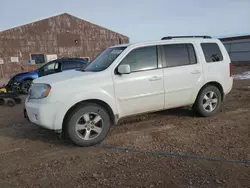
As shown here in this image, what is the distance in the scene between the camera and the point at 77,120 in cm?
388

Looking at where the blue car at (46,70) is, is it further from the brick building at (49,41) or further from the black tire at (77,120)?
the brick building at (49,41)

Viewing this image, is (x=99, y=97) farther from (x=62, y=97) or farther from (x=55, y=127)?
(x=55, y=127)

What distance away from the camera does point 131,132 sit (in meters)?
4.56

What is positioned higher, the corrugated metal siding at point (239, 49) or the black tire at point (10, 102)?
the corrugated metal siding at point (239, 49)

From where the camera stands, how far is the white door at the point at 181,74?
15.5ft

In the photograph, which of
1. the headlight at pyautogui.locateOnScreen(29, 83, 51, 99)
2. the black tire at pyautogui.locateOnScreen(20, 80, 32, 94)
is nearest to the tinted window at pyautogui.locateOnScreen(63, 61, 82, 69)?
the black tire at pyautogui.locateOnScreen(20, 80, 32, 94)

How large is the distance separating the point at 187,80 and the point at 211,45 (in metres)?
1.25

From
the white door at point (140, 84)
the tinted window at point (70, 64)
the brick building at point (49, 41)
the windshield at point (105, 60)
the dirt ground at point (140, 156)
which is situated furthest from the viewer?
the brick building at point (49, 41)

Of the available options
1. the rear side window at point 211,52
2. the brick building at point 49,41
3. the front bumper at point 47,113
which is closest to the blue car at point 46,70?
the rear side window at point 211,52

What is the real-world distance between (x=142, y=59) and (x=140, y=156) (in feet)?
6.62

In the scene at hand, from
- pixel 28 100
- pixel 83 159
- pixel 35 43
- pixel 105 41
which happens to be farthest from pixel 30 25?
pixel 83 159

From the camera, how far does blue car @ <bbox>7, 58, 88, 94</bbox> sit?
10914 mm

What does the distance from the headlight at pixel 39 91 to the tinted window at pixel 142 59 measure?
5.00 feet

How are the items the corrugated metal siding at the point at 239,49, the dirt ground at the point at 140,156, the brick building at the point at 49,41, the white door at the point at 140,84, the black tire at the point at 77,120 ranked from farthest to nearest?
1. the corrugated metal siding at the point at 239,49
2. the brick building at the point at 49,41
3. the white door at the point at 140,84
4. the black tire at the point at 77,120
5. the dirt ground at the point at 140,156
